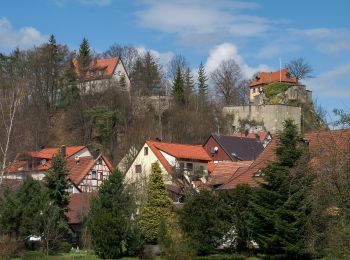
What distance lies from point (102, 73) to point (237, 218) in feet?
193

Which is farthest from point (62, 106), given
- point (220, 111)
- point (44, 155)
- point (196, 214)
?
point (196, 214)

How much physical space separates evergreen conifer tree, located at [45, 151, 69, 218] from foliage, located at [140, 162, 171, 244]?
5.63 meters

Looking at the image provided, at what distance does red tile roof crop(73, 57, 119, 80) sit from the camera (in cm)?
9103

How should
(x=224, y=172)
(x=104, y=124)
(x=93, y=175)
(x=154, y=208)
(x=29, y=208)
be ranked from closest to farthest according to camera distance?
(x=29, y=208), (x=154, y=208), (x=224, y=172), (x=93, y=175), (x=104, y=124)

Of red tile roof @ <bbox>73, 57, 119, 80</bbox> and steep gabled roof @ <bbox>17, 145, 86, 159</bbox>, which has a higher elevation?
red tile roof @ <bbox>73, 57, 119, 80</bbox>

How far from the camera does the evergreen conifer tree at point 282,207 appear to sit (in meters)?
31.5

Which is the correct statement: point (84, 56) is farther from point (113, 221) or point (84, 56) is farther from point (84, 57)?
point (113, 221)

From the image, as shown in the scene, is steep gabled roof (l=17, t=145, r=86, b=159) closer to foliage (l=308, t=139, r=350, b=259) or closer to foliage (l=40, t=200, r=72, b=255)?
foliage (l=40, t=200, r=72, b=255)

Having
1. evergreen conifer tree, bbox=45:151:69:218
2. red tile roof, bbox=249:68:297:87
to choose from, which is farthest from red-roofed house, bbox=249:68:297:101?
evergreen conifer tree, bbox=45:151:69:218

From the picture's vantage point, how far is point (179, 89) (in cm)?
9075

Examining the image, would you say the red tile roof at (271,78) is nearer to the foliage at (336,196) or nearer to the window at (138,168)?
the window at (138,168)

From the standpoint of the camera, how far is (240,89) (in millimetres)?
110375

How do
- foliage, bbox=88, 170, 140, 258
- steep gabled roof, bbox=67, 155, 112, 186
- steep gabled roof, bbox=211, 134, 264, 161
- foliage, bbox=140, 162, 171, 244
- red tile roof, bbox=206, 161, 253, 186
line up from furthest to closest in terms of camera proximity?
steep gabled roof, bbox=211, 134, 264, 161 → steep gabled roof, bbox=67, 155, 112, 186 → red tile roof, bbox=206, 161, 253, 186 → foliage, bbox=140, 162, 171, 244 → foliage, bbox=88, 170, 140, 258

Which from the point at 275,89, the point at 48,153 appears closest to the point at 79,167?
the point at 48,153
